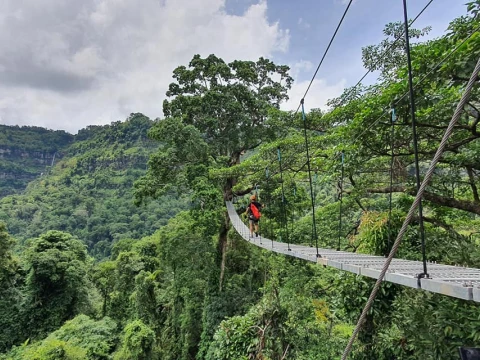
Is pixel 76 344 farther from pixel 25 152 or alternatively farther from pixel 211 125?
pixel 25 152

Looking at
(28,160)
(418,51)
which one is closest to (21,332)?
(418,51)

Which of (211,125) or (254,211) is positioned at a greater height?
(211,125)

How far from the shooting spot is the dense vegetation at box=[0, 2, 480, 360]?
2160mm

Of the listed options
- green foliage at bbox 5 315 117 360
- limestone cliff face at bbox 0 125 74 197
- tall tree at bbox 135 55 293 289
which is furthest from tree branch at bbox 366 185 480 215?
limestone cliff face at bbox 0 125 74 197

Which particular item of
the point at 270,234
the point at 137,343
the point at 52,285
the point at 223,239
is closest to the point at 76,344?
the point at 137,343

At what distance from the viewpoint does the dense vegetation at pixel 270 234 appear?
7.09 feet

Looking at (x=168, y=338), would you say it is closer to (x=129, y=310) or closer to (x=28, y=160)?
(x=129, y=310)

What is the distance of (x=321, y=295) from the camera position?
4.82 meters

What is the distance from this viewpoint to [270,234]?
6258mm

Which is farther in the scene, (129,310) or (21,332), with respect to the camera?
(129,310)

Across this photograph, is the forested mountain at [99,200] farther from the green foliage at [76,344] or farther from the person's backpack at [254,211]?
the person's backpack at [254,211]

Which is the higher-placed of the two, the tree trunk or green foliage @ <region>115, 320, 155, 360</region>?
the tree trunk

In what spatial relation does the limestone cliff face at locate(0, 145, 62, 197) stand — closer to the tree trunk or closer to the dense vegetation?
the dense vegetation

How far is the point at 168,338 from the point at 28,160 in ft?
163
